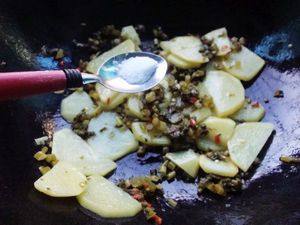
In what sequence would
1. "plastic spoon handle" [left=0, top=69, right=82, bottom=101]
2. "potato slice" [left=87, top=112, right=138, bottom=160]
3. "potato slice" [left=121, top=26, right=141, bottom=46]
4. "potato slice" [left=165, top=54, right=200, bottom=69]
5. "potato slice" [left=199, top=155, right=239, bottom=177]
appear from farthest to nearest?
1. "potato slice" [left=121, top=26, right=141, bottom=46]
2. "potato slice" [left=165, top=54, right=200, bottom=69]
3. "potato slice" [left=87, top=112, right=138, bottom=160]
4. "potato slice" [left=199, top=155, right=239, bottom=177]
5. "plastic spoon handle" [left=0, top=69, right=82, bottom=101]

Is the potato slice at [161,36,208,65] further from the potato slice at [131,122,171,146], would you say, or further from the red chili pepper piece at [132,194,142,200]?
the red chili pepper piece at [132,194,142,200]

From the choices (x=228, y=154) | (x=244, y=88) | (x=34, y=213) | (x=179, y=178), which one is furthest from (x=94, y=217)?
(x=244, y=88)

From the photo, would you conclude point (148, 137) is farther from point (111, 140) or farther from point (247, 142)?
point (247, 142)

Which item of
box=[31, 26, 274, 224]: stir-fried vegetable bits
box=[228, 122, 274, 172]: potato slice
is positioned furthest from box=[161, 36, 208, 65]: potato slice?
box=[228, 122, 274, 172]: potato slice

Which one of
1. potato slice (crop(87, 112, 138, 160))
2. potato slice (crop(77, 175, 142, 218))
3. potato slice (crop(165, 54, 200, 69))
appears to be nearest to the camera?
potato slice (crop(77, 175, 142, 218))

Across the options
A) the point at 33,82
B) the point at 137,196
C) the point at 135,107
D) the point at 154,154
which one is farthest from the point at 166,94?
the point at 33,82

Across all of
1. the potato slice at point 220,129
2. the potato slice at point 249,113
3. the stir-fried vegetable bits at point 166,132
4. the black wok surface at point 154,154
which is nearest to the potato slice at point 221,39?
the stir-fried vegetable bits at point 166,132

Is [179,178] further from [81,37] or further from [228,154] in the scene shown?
[81,37]

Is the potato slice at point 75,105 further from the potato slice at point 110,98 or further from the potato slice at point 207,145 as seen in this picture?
the potato slice at point 207,145
